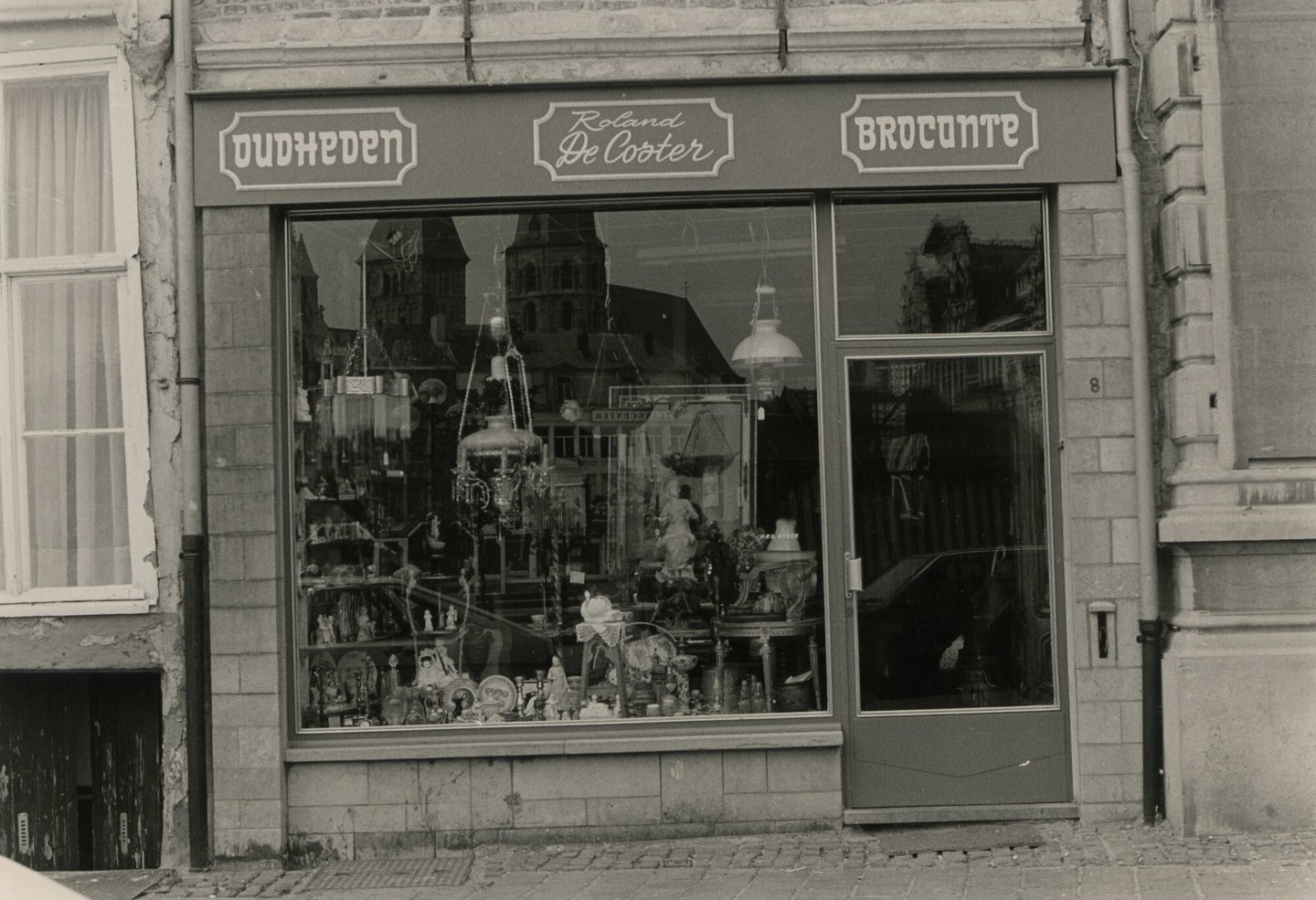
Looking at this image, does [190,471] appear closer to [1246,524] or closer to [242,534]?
[242,534]

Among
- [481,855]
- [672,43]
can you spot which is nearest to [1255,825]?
[481,855]

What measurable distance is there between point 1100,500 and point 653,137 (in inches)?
117

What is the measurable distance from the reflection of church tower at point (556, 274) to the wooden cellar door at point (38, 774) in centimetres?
323

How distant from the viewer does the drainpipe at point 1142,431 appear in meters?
7.00

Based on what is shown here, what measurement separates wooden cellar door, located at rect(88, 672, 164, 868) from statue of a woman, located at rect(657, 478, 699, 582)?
111 inches

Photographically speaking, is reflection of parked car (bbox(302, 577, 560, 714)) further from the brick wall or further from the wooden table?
the wooden table

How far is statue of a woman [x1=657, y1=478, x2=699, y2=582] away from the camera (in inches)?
298

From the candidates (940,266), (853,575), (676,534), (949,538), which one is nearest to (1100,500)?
(949,538)

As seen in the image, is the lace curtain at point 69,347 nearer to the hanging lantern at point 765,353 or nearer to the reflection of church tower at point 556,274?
the reflection of church tower at point 556,274

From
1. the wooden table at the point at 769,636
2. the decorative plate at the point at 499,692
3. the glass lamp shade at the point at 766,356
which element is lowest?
the decorative plate at the point at 499,692

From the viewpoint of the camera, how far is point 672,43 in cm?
720

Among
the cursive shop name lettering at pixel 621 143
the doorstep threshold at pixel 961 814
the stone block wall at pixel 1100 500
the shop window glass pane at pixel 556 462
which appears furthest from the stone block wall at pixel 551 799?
the cursive shop name lettering at pixel 621 143

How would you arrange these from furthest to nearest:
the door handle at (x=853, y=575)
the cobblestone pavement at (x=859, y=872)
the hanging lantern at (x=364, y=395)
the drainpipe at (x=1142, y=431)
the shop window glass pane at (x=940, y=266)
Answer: the hanging lantern at (x=364, y=395), the shop window glass pane at (x=940, y=266), the door handle at (x=853, y=575), the drainpipe at (x=1142, y=431), the cobblestone pavement at (x=859, y=872)

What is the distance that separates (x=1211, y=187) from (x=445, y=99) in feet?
12.9
